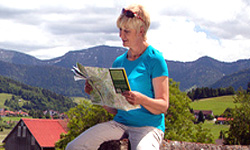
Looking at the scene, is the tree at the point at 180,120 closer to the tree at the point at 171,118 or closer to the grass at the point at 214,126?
the tree at the point at 171,118

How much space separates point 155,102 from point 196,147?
8.89 feet

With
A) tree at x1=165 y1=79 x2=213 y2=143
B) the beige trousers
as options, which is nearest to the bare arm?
the beige trousers

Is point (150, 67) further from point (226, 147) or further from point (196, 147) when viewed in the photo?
point (226, 147)

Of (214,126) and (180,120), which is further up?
(180,120)

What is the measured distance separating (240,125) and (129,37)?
1831 centimetres

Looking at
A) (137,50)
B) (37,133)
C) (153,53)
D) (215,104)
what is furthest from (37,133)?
(215,104)

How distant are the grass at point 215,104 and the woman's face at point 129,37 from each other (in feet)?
377

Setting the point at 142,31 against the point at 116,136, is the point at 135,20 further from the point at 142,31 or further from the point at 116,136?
the point at 116,136

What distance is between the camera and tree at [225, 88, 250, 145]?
65.7ft

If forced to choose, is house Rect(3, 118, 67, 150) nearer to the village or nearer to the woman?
the village

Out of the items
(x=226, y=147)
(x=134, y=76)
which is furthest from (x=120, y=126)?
(x=226, y=147)

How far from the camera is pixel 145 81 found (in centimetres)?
415

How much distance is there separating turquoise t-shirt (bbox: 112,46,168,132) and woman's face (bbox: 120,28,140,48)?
19cm

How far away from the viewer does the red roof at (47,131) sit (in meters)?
69.3
